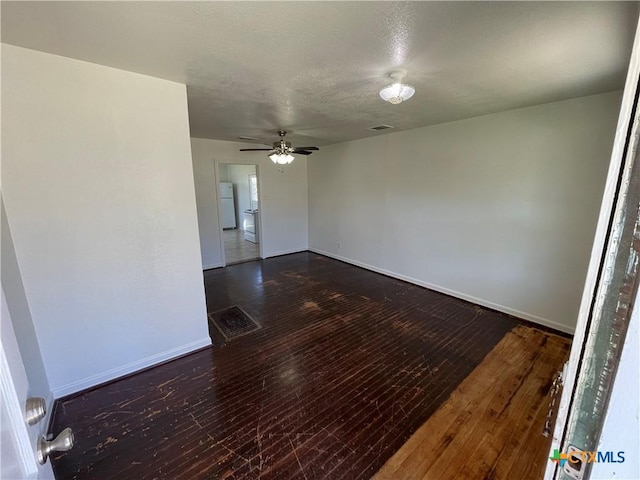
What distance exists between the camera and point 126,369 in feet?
7.82

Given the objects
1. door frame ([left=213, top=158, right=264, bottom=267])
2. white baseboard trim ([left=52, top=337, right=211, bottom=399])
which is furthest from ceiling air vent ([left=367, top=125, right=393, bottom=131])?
white baseboard trim ([left=52, top=337, right=211, bottom=399])

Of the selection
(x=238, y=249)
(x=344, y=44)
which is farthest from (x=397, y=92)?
(x=238, y=249)

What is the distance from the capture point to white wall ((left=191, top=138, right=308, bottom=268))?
5164 millimetres

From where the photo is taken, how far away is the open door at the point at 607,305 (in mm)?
447

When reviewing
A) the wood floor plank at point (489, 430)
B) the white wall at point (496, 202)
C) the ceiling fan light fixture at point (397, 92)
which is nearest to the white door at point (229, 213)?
the white wall at point (496, 202)

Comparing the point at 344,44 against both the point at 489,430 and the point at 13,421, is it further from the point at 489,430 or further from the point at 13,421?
the point at 489,430

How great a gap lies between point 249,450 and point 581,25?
10.6 ft

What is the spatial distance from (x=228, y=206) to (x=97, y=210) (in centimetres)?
785

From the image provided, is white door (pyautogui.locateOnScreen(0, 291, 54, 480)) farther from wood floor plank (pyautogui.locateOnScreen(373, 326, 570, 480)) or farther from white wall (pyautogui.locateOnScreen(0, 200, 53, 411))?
wood floor plank (pyautogui.locateOnScreen(373, 326, 570, 480))

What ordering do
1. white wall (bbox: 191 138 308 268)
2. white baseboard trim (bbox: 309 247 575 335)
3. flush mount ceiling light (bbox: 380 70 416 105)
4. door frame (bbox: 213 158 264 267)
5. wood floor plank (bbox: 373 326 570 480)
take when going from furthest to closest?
door frame (bbox: 213 158 264 267) → white wall (bbox: 191 138 308 268) → white baseboard trim (bbox: 309 247 575 335) → flush mount ceiling light (bbox: 380 70 416 105) → wood floor plank (bbox: 373 326 570 480)

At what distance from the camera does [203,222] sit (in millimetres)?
5277

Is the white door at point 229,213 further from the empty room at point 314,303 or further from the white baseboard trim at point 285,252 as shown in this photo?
the empty room at point 314,303

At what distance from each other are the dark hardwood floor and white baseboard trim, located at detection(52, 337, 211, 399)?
0.07 m

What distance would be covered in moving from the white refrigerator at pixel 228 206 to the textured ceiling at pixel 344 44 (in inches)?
276
